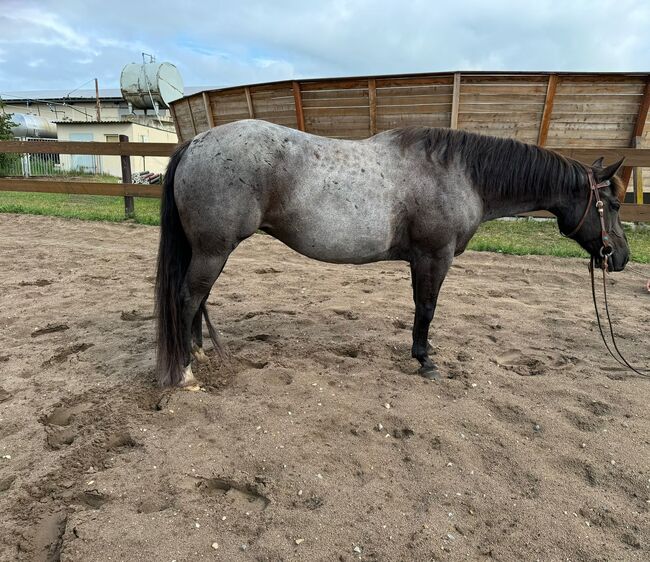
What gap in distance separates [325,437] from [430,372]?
3.82 feet

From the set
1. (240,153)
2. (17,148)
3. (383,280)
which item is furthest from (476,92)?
(17,148)

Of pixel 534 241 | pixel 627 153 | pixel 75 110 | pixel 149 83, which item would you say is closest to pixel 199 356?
pixel 534 241

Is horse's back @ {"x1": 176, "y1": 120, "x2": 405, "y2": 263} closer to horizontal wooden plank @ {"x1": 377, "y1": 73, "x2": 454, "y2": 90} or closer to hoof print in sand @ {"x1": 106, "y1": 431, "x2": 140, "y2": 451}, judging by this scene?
hoof print in sand @ {"x1": 106, "y1": 431, "x2": 140, "y2": 451}

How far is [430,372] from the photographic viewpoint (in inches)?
135

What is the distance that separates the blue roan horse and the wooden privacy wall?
20.5 feet

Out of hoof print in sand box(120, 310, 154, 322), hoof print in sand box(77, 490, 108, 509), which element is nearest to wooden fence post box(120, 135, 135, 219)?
hoof print in sand box(120, 310, 154, 322)

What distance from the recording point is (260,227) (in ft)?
10.6

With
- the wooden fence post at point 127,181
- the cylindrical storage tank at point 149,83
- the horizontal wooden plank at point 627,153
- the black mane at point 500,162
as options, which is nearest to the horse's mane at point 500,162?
the black mane at point 500,162

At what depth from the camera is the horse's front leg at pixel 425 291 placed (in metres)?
3.38

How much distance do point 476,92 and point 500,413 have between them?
7.88m

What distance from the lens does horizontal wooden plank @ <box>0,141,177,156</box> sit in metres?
8.81

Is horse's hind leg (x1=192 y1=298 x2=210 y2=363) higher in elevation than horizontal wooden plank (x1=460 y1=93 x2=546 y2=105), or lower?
lower

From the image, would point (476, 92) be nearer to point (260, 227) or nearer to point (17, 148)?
point (260, 227)

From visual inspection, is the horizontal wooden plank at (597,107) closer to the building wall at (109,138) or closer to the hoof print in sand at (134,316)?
the hoof print in sand at (134,316)
